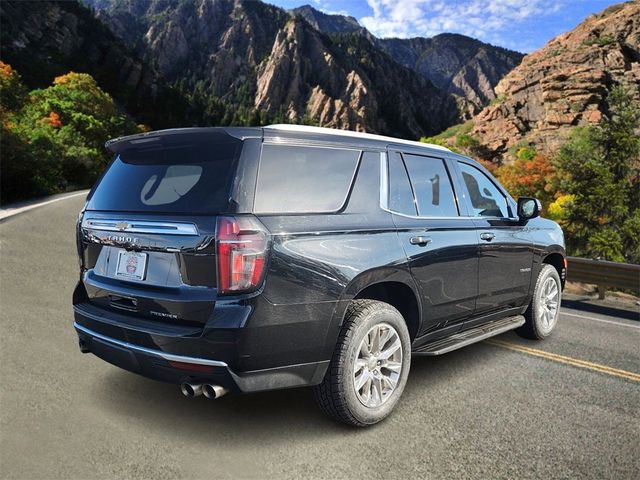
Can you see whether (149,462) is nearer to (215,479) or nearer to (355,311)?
(215,479)

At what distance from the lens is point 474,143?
270ft

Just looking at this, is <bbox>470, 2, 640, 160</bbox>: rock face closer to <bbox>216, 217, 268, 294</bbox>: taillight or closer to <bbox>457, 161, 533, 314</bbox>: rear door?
<bbox>457, 161, 533, 314</bbox>: rear door

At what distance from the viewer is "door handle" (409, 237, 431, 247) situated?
3521 mm

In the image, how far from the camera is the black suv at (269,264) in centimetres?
265

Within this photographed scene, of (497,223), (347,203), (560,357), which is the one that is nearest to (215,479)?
(347,203)

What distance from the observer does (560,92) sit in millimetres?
78875

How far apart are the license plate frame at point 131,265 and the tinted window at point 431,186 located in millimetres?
2045

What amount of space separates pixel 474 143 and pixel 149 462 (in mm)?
86096

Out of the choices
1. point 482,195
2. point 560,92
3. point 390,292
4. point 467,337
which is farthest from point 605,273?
point 560,92

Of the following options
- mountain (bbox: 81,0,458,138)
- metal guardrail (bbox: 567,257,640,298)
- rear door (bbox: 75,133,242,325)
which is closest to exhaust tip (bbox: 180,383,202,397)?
rear door (bbox: 75,133,242,325)

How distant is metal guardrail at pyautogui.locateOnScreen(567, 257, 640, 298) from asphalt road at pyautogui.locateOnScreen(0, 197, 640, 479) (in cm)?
373

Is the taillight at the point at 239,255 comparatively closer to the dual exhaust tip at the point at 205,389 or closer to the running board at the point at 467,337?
the dual exhaust tip at the point at 205,389

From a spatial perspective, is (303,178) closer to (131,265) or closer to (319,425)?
(131,265)

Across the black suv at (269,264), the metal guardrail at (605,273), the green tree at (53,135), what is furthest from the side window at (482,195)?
the green tree at (53,135)
